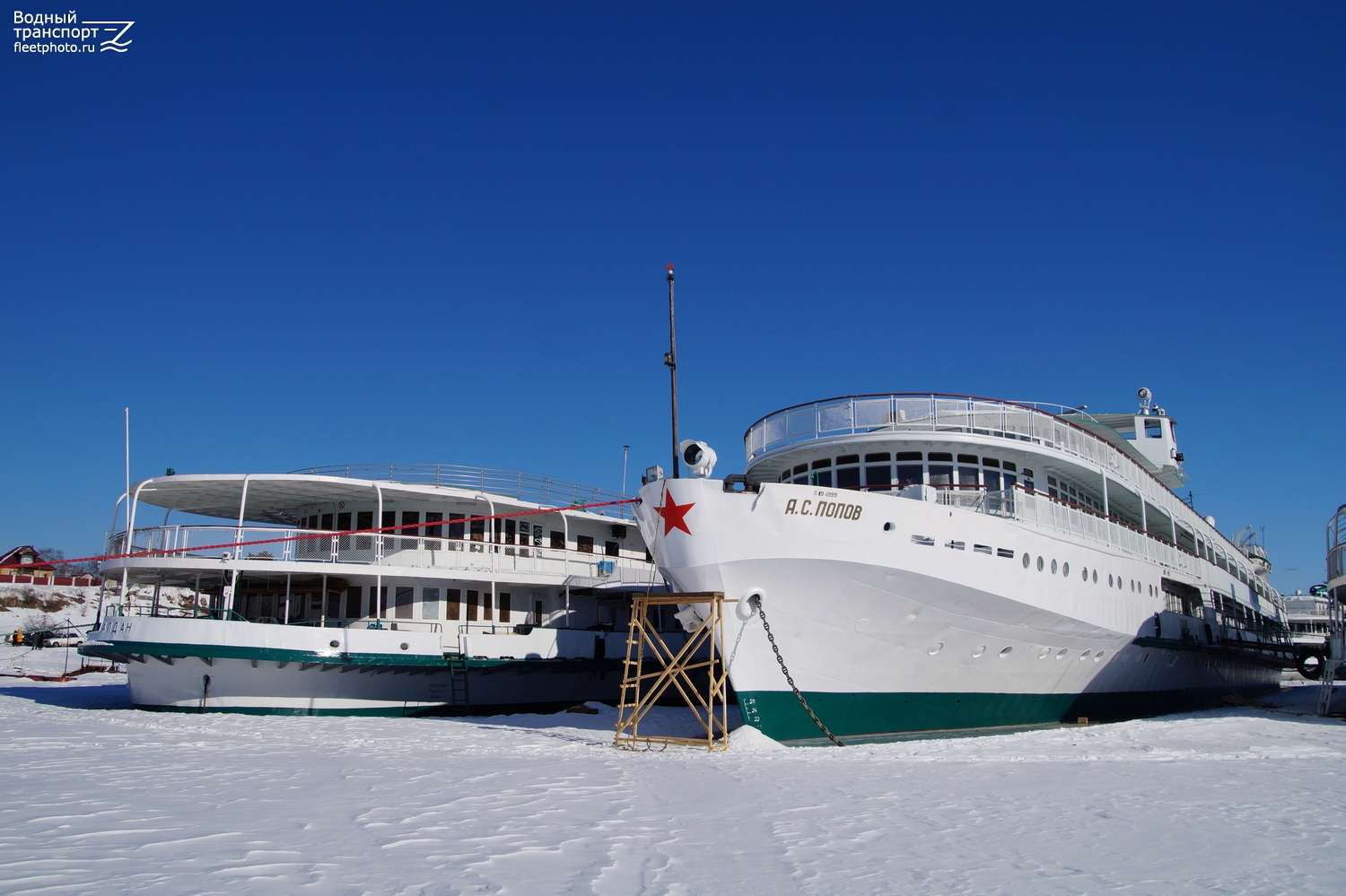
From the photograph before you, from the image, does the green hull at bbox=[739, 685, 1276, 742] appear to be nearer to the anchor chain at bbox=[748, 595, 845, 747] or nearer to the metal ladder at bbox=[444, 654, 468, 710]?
the anchor chain at bbox=[748, 595, 845, 747]

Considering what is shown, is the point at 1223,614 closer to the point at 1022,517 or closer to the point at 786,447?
the point at 1022,517

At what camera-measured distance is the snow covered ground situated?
688cm

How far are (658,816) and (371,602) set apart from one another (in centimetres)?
1609

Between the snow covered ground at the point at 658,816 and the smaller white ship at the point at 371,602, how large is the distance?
3.96 meters

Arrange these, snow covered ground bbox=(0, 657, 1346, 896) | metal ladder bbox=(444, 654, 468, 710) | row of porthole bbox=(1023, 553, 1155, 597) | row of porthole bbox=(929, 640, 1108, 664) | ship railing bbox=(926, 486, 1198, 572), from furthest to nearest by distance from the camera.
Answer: metal ladder bbox=(444, 654, 468, 710), ship railing bbox=(926, 486, 1198, 572), row of porthole bbox=(1023, 553, 1155, 597), row of porthole bbox=(929, 640, 1108, 664), snow covered ground bbox=(0, 657, 1346, 896)

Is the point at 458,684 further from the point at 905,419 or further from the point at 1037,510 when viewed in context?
the point at 1037,510

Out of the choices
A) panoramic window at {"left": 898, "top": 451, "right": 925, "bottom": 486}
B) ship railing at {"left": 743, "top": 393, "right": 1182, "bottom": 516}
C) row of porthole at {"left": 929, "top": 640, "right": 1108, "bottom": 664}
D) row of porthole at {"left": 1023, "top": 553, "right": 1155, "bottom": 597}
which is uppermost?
ship railing at {"left": 743, "top": 393, "right": 1182, "bottom": 516}

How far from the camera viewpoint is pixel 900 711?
15.9 metres

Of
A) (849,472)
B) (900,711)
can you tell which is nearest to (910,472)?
(849,472)

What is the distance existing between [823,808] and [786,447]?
10.1 m

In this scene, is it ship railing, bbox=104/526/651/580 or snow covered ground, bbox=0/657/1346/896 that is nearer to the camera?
snow covered ground, bbox=0/657/1346/896

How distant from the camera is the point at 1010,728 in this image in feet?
57.8

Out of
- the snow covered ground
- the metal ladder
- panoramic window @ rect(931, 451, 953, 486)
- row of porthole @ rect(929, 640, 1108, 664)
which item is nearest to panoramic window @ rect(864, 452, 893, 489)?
panoramic window @ rect(931, 451, 953, 486)

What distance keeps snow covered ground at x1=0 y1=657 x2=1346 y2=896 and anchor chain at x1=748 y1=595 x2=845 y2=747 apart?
0.37 m
